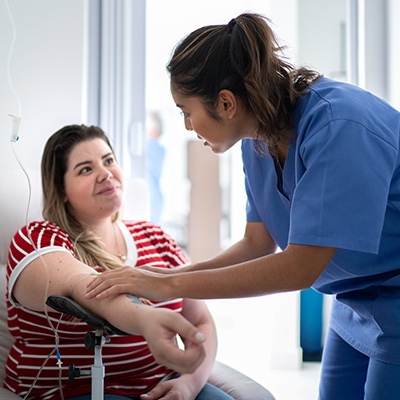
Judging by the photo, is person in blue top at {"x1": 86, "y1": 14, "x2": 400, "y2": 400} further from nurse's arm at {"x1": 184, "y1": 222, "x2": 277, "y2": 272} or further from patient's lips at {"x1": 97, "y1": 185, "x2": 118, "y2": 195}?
patient's lips at {"x1": 97, "y1": 185, "x2": 118, "y2": 195}

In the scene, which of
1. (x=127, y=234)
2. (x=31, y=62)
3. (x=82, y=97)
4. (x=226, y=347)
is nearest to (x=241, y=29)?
(x=127, y=234)

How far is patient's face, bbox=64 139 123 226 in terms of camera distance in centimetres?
145

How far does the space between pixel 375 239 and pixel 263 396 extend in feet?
1.86

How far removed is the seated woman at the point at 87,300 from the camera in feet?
3.21

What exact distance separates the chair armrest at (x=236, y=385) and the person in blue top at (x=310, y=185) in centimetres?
18

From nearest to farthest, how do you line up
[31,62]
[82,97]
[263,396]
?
[263,396] < [31,62] < [82,97]

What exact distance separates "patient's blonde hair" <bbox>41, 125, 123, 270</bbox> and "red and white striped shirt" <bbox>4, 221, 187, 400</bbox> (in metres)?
0.05

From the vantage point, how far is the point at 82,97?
2178 mm

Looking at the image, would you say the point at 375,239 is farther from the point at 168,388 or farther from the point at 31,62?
the point at 31,62

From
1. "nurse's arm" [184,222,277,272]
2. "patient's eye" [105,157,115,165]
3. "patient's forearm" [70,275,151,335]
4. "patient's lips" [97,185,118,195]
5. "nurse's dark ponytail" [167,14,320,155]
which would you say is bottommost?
"patient's forearm" [70,275,151,335]

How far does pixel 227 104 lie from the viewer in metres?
1.02

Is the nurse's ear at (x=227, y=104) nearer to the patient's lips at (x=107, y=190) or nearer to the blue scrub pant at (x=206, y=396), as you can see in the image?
the patient's lips at (x=107, y=190)

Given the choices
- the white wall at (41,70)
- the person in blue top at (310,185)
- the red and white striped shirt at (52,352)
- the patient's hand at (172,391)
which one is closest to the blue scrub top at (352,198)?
the person in blue top at (310,185)

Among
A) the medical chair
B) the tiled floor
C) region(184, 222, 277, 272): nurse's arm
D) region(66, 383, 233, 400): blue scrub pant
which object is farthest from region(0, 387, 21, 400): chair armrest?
the tiled floor
